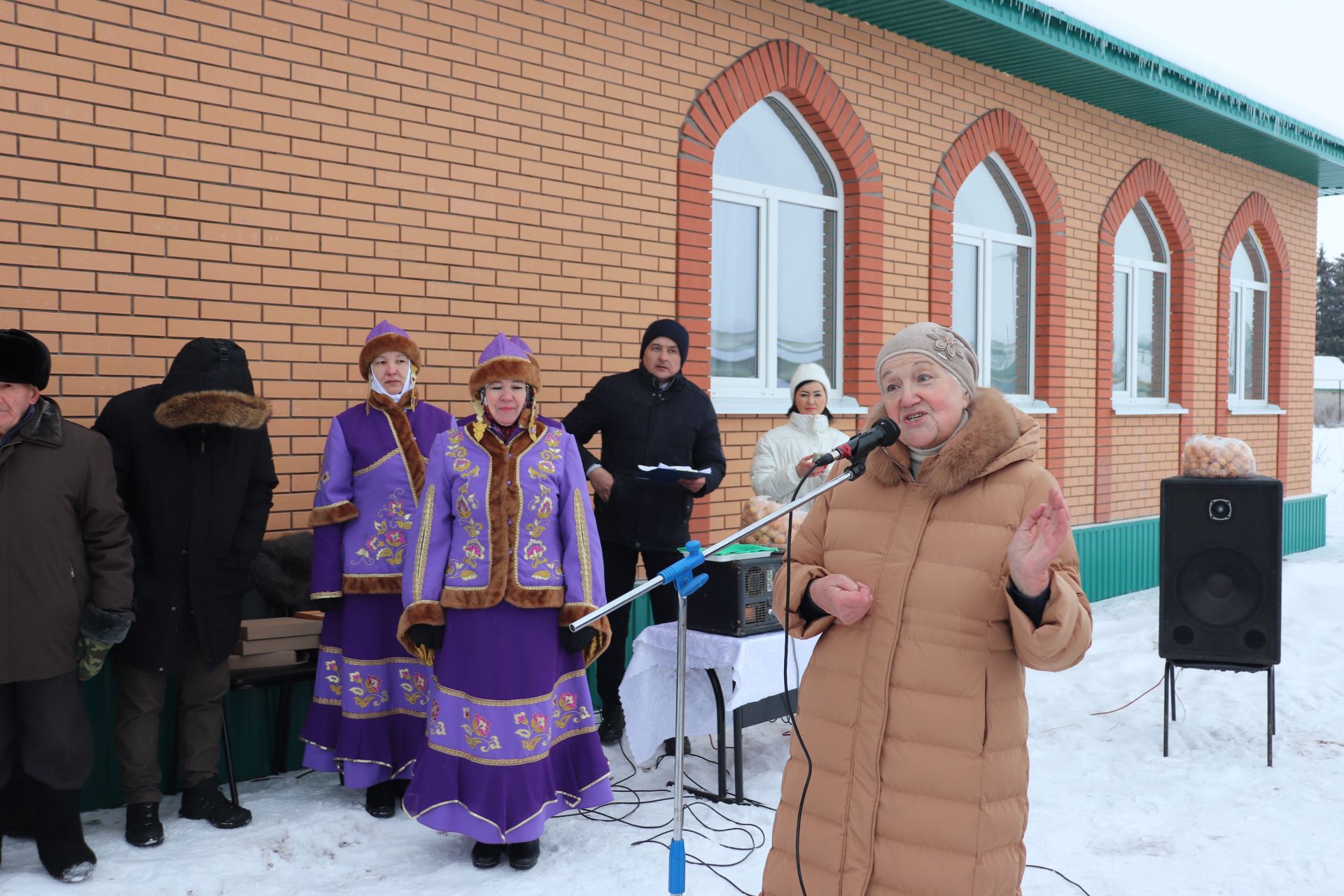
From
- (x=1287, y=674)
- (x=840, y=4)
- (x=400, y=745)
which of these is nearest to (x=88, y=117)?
(x=400, y=745)

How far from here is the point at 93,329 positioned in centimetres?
451

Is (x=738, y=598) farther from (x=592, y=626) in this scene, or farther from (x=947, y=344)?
(x=947, y=344)

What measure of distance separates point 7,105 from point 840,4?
502 centimetres

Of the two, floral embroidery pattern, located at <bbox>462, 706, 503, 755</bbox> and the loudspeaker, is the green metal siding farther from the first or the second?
floral embroidery pattern, located at <bbox>462, 706, 503, 755</bbox>

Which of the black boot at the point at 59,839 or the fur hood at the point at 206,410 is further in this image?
the fur hood at the point at 206,410

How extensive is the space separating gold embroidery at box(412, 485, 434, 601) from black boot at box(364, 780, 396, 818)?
0.97 m

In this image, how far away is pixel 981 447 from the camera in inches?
91.4

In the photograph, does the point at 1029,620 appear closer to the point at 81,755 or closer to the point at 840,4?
the point at 81,755

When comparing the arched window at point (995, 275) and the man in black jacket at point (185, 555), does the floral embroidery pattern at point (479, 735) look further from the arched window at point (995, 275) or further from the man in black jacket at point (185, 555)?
the arched window at point (995, 275)

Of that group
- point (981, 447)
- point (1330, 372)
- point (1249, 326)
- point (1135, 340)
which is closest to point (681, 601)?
point (981, 447)

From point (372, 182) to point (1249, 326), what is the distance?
1171 cm

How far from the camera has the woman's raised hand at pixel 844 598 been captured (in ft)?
7.67

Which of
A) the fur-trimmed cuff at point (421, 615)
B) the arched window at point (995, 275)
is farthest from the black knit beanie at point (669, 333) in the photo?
the arched window at point (995, 275)

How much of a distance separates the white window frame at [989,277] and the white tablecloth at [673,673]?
192 inches
